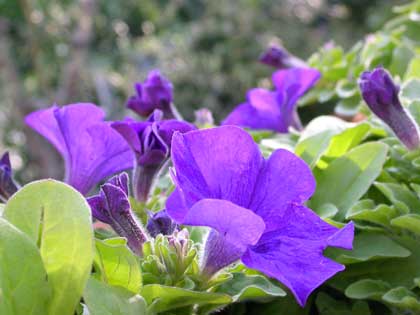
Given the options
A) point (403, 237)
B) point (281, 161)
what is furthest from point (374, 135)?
point (281, 161)

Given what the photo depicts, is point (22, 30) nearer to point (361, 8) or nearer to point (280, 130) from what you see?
point (361, 8)

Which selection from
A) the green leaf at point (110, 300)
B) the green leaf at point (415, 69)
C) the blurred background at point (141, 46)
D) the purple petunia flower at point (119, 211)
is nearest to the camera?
the green leaf at point (110, 300)

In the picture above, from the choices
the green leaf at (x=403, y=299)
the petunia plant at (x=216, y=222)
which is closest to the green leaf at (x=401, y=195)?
the petunia plant at (x=216, y=222)

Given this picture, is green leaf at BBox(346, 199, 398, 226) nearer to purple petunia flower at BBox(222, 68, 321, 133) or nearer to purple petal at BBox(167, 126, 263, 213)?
purple petal at BBox(167, 126, 263, 213)

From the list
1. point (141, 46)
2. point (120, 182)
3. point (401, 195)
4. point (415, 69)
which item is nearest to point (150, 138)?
point (120, 182)

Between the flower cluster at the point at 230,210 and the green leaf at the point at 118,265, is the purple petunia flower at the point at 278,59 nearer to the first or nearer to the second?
the flower cluster at the point at 230,210
